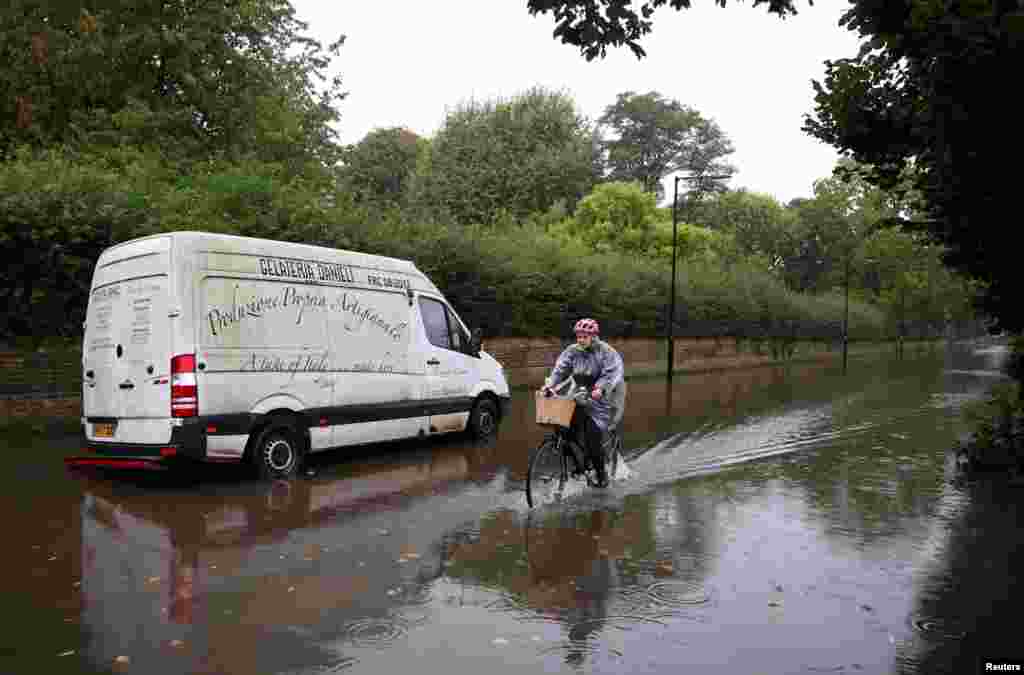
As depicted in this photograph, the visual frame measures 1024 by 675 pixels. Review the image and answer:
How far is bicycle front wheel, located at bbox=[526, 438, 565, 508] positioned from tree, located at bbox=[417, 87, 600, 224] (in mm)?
36271

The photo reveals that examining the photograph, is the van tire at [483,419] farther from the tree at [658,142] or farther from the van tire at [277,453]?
the tree at [658,142]

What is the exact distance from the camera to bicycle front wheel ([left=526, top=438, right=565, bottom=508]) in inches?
327

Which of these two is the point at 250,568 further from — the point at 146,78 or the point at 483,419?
the point at 146,78

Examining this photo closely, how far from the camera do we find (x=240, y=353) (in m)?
9.32

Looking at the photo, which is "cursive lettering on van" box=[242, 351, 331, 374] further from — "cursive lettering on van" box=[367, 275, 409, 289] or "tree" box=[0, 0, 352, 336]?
"tree" box=[0, 0, 352, 336]

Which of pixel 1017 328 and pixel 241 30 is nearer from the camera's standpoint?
pixel 1017 328

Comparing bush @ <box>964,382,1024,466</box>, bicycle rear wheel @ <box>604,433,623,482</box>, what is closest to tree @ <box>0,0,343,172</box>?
bicycle rear wheel @ <box>604,433,623,482</box>

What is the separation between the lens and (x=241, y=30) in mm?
25266

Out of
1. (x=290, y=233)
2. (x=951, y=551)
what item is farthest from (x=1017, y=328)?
(x=290, y=233)

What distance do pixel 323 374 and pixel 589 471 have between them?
11.3 feet

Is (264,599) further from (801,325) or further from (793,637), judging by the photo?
(801,325)

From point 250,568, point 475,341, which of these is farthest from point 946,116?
point 475,341

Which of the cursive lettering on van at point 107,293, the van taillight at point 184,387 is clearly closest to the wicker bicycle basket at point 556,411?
the van taillight at point 184,387

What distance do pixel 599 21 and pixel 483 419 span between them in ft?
23.1
